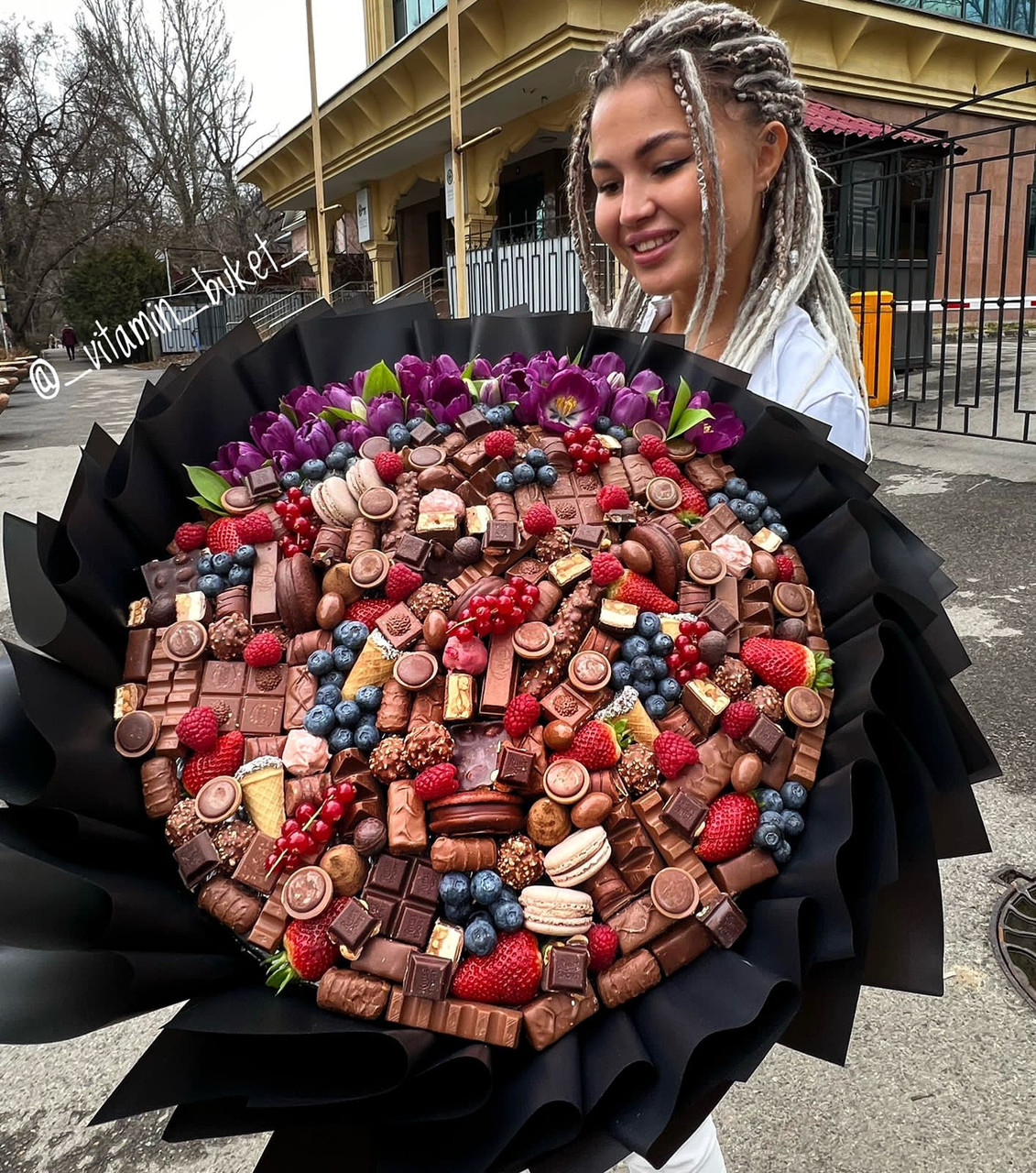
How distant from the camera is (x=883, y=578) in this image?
792 millimetres

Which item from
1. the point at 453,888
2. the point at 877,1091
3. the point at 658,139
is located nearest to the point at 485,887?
the point at 453,888

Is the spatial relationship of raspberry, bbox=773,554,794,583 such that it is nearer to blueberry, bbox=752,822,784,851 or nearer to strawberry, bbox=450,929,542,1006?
blueberry, bbox=752,822,784,851

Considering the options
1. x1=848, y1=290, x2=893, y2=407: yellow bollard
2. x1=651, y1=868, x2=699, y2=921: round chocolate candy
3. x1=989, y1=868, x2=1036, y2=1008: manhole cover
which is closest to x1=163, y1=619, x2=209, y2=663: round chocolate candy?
x1=651, y1=868, x2=699, y2=921: round chocolate candy

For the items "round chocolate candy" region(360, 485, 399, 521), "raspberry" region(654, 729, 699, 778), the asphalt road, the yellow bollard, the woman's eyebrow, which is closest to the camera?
"raspberry" region(654, 729, 699, 778)

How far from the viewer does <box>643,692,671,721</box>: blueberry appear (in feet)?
2.40

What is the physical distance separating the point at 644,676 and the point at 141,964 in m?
0.43

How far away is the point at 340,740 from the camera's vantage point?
702 mm

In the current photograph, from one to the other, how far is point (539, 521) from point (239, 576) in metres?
0.28

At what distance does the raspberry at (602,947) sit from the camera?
66 cm

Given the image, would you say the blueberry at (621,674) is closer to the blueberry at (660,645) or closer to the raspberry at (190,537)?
the blueberry at (660,645)

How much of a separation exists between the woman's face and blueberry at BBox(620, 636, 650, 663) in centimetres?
95

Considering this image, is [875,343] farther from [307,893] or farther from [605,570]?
[307,893]

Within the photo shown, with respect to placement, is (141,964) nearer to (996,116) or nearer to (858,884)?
(858,884)

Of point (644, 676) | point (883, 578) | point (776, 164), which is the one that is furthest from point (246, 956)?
point (776, 164)
